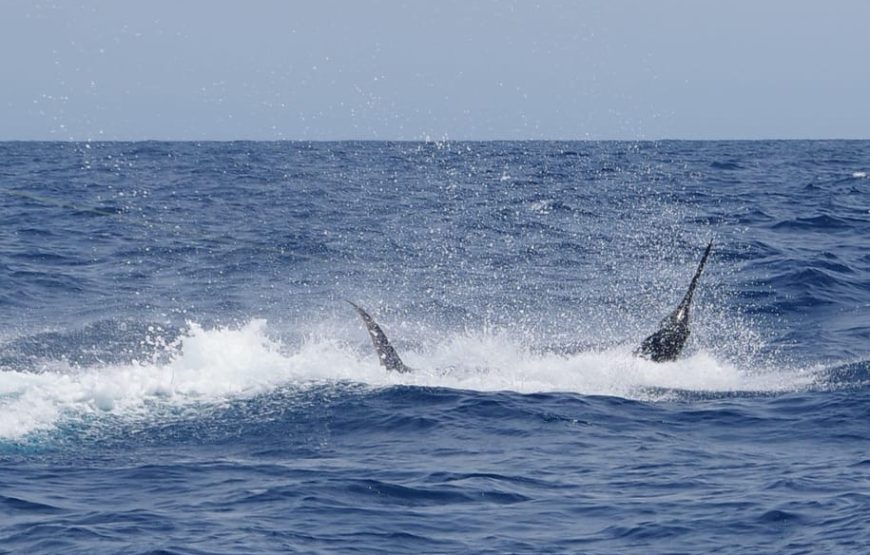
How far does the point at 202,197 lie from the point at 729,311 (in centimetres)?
2280

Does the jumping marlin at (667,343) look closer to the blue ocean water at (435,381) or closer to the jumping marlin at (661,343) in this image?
the jumping marlin at (661,343)

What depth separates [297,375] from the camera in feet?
56.3

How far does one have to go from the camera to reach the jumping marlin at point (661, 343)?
1759 cm

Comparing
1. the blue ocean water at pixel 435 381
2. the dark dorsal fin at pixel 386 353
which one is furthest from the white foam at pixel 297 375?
the dark dorsal fin at pixel 386 353

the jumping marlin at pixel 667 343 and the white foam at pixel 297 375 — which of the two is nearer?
the white foam at pixel 297 375

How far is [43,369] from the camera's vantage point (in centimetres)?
1791

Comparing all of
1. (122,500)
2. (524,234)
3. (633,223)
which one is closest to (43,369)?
(122,500)

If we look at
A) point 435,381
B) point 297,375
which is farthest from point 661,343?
point 297,375

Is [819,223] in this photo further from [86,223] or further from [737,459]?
[737,459]

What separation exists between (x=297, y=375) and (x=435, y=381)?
72.6 inches

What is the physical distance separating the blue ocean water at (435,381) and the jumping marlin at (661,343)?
24 cm

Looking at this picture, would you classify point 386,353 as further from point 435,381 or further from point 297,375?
point 297,375

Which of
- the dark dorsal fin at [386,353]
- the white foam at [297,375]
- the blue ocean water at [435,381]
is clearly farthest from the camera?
the dark dorsal fin at [386,353]

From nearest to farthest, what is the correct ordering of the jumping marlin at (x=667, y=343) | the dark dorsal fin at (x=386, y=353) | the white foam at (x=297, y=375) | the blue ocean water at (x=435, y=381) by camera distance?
the blue ocean water at (x=435, y=381) → the white foam at (x=297, y=375) → the dark dorsal fin at (x=386, y=353) → the jumping marlin at (x=667, y=343)
